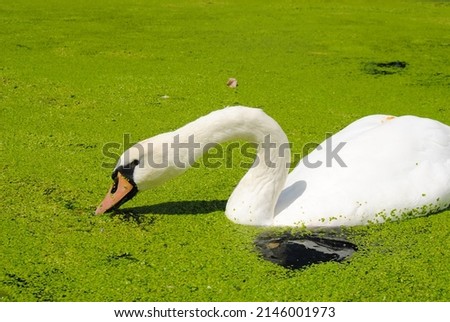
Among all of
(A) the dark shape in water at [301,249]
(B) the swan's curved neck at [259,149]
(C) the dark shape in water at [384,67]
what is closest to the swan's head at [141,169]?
(B) the swan's curved neck at [259,149]

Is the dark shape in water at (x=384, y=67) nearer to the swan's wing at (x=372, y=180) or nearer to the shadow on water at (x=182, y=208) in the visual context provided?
the swan's wing at (x=372, y=180)

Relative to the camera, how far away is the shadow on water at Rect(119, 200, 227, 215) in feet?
11.2

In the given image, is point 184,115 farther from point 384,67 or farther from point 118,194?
point 384,67

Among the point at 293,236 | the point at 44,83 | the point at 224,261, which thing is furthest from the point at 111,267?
the point at 44,83

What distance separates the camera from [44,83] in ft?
19.2

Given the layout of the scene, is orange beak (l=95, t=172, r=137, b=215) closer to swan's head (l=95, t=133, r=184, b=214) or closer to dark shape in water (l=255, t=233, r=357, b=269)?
swan's head (l=95, t=133, r=184, b=214)

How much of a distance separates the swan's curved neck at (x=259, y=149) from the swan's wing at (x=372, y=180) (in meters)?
0.10

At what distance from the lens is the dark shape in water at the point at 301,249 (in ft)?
9.55

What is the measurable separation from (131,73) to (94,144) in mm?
2014

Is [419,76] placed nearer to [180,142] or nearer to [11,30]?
[180,142]

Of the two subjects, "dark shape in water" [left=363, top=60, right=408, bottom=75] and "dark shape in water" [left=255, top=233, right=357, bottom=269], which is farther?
"dark shape in water" [left=363, top=60, right=408, bottom=75]

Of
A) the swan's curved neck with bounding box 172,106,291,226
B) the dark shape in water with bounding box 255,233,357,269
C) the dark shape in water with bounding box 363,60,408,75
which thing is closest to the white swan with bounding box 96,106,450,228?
the swan's curved neck with bounding box 172,106,291,226

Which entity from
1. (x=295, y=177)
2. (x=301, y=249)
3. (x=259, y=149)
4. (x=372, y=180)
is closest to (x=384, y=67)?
(x=295, y=177)

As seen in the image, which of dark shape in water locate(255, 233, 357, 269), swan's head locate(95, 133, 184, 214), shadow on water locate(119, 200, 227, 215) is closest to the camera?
dark shape in water locate(255, 233, 357, 269)
